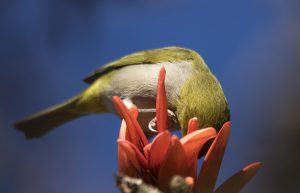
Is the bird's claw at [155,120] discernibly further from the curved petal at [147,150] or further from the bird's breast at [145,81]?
the curved petal at [147,150]

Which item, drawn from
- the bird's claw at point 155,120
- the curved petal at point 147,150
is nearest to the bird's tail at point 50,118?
the bird's claw at point 155,120

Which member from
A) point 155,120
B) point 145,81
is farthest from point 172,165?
point 145,81

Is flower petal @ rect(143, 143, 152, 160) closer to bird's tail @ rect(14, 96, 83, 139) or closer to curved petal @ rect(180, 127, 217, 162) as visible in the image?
curved petal @ rect(180, 127, 217, 162)

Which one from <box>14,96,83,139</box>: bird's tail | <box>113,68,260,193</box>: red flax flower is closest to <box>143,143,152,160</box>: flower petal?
<box>113,68,260,193</box>: red flax flower

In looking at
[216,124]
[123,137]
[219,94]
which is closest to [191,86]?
[219,94]

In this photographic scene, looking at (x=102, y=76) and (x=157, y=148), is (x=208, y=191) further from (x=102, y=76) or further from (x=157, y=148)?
(x=102, y=76)
